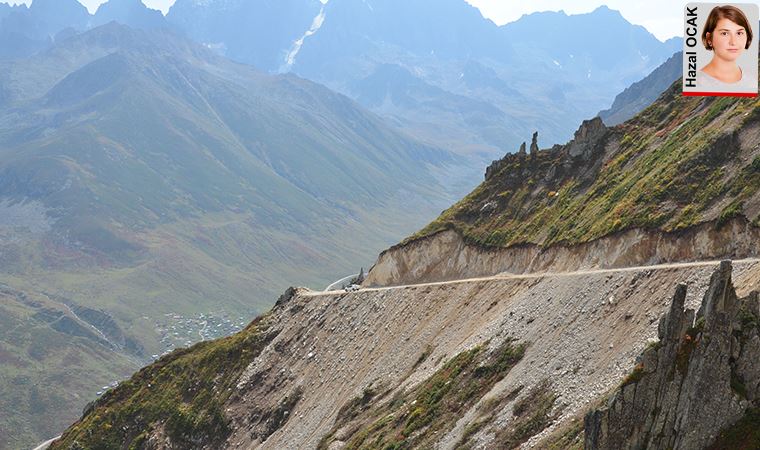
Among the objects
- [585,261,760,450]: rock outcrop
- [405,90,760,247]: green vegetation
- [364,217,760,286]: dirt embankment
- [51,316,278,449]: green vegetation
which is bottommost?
[51,316,278,449]: green vegetation

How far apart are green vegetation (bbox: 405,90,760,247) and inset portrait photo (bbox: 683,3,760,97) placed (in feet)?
34.8

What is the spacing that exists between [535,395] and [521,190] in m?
47.8

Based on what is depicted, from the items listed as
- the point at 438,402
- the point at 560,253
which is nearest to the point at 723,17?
the point at 438,402

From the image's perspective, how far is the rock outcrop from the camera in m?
34.3

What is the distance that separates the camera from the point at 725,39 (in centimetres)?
4678

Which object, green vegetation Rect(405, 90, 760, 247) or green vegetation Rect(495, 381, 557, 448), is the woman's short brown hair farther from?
green vegetation Rect(495, 381, 557, 448)

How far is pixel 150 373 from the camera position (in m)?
108

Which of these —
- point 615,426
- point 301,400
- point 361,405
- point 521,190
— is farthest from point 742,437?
point 521,190

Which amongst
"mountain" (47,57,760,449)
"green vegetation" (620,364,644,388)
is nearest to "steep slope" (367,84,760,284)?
"mountain" (47,57,760,449)

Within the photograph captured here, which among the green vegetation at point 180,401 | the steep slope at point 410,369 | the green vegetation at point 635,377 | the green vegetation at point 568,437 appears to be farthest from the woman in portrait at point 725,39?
the green vegetation at point 180,401

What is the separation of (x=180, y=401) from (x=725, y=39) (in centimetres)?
6961

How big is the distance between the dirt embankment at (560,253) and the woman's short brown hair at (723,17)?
12.3m

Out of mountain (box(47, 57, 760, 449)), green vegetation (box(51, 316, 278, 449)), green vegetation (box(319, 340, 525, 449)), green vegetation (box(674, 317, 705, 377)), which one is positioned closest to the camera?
green vegetation (box(674, 317, 705, 377))

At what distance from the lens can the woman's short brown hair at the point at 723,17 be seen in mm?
46531
